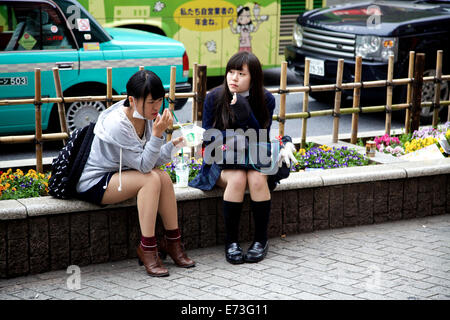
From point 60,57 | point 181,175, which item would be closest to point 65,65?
point 60,57

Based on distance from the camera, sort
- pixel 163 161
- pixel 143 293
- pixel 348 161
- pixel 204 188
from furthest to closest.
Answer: pixel 348 161, pixel 204 188, pixel 163 161, pixel 143 293

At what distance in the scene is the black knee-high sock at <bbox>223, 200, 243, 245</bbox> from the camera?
16.4ft

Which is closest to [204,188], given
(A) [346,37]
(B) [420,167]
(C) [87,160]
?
(C) [87,160]

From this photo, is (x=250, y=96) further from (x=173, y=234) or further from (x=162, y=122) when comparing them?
(x=173, y=234)

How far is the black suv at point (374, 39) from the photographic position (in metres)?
9.24

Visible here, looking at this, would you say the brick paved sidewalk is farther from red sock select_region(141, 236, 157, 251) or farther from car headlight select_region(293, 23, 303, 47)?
car headlight select_region(293, 23, 303, 47)

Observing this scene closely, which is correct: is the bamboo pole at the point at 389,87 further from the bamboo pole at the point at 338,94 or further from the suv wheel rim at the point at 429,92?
the suv wheel rim at the point at 429,92

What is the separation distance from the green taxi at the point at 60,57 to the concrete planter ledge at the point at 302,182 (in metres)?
2.98

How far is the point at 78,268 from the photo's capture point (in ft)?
15.6

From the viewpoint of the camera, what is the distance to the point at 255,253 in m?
4.95

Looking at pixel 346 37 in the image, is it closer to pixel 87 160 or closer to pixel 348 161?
pixel 348 161

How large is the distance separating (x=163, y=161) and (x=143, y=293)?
846 millimetres

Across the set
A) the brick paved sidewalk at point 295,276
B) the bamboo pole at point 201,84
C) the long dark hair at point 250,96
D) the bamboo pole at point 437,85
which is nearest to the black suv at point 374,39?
the bamboo pole at point 437,85

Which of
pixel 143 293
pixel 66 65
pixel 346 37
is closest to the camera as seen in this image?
pixel 143 293
